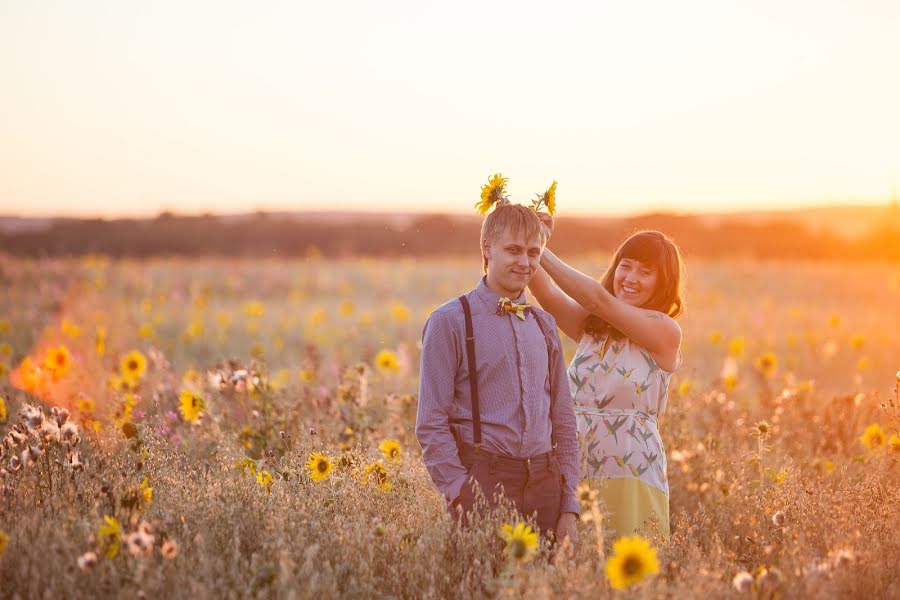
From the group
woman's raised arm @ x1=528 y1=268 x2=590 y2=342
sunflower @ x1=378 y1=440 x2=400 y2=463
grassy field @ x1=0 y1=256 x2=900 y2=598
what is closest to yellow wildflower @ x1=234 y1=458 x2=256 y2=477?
grassy field @ x1=0 y1=256 x2=900 y2=598

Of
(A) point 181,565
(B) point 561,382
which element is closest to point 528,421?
(B) point 561,382

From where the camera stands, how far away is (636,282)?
4.64 metres

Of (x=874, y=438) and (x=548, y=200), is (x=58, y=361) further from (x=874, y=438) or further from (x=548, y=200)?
(x=874, y=438)

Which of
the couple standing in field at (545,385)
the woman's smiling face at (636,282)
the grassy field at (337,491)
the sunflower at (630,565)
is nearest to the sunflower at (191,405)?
the grassy field at (337,491)

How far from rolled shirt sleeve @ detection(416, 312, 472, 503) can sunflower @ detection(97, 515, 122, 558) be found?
1216mm

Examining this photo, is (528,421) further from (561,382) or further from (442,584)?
(442,584)

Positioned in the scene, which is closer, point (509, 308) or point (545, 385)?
point (509, 308)

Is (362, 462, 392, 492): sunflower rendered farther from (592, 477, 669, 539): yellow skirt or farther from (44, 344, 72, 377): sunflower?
(44, 344, 72, 377): sunflower

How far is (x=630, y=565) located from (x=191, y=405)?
3328 millimetres

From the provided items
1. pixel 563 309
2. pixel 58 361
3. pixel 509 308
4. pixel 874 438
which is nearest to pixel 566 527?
pixel 509 308

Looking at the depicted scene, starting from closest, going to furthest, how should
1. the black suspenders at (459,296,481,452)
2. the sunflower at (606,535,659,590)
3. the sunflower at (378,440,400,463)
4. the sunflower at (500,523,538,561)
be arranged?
the sunflower at (606,535,659,590)
the sunflower at (500,523,538,561)
the black suspenders at (459,296,481,452)
the sunflower at (378,440,400,463)

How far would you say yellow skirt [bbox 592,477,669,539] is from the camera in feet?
13.9

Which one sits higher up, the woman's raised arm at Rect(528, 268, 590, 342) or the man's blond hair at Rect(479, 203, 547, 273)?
the man's blond hair at Rect(479, 203, 547, 273)

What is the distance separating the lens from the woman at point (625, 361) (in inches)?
170
